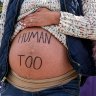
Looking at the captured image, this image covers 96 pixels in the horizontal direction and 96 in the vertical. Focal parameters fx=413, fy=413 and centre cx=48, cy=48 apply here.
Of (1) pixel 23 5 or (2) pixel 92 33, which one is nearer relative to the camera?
(2) pixel 92 33

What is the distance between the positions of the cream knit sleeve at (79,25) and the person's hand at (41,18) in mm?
46

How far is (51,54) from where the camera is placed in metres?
2.59

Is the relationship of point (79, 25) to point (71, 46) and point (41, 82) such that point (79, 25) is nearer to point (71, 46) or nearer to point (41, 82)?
point (71, 46)

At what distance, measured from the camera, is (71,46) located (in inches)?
101

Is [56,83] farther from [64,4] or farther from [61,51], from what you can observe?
[64,4]

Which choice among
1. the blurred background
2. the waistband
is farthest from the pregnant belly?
the blurred background

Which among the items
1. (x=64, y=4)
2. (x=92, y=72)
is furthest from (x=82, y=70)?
(x=64, y=4)

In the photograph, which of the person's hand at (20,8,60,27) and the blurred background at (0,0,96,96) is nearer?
the person's hand at (20,8,60,27)

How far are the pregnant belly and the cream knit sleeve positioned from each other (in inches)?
4.0

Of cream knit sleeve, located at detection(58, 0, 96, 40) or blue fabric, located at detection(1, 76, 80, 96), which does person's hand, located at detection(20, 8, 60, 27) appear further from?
blue fabric, located at detection(1, 76, 80, 96)

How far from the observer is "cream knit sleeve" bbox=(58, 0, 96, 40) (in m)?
2.60

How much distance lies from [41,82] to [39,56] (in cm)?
16

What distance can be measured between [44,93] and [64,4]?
589 millimetres

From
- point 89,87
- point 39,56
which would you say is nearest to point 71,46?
point 39,56
